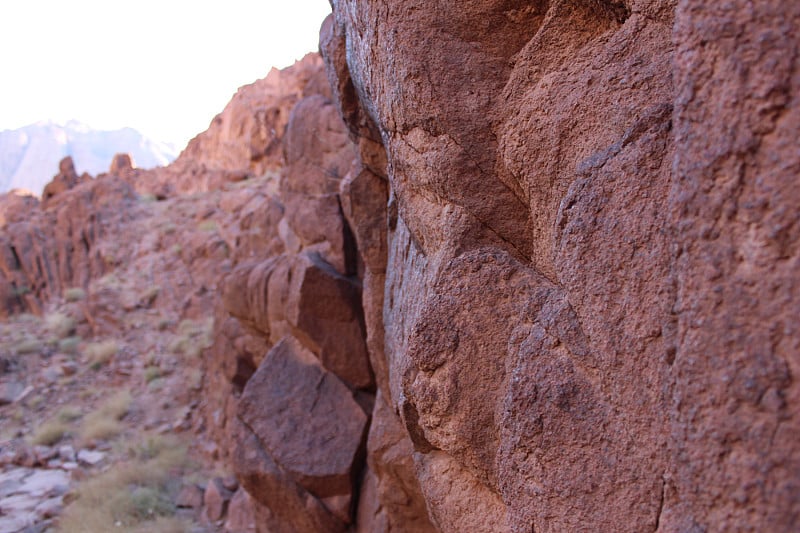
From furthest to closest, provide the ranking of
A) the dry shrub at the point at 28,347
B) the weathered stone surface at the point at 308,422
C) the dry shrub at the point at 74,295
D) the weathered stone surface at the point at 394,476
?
the dry shrub at the point at 74,295 < the dry shrub at the point at 28,347 < the weathered stone surface at the point at 308,422 < the weathered stone surface at the point at 394,476

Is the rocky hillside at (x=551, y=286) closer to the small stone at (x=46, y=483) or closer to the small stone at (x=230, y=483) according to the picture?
the small stone at (x=230, y=483)

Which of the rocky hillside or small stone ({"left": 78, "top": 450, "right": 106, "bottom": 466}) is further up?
the rocky hillside

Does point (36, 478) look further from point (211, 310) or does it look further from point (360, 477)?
point (360, 477)

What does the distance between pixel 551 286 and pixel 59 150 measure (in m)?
87.1

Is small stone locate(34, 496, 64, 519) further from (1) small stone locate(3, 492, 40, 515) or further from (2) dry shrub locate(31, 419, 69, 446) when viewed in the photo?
(2) dry shrub locate(31, 419, 69, 446)

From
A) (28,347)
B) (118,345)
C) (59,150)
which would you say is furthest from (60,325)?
(59,150)

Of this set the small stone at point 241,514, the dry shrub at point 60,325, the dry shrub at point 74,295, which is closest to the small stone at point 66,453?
the small stone at point 241,514

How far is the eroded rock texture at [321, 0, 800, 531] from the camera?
1.25m

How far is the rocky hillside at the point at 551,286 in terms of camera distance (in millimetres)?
1259

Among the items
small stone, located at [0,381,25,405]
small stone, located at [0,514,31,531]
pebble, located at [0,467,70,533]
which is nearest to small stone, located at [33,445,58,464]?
pebble, located at [0,467,70,533]

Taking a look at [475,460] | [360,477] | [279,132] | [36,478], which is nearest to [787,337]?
[475,460]

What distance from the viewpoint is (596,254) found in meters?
1.79

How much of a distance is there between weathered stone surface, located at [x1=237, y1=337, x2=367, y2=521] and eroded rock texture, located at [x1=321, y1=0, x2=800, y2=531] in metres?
1.96

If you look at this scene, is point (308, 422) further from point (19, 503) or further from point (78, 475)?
point (19, 503)
